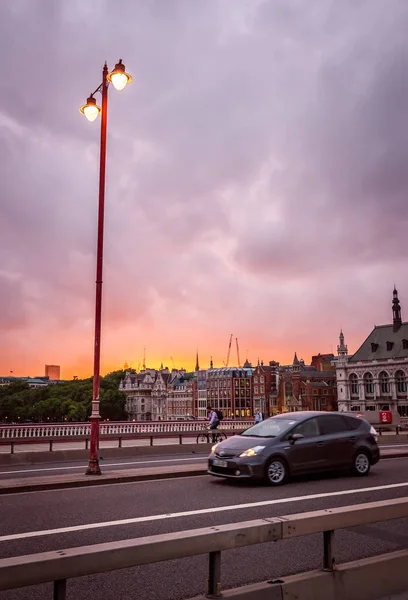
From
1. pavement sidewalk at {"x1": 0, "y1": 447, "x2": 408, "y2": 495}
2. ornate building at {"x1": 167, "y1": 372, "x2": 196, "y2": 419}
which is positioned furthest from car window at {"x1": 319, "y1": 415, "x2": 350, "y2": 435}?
ornate building at {"x1": 167, "y1": 372, "x2": 196, "y2": 419}

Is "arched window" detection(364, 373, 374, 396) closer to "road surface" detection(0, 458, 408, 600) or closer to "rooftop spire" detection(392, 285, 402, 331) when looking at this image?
"rooftop spire" detection(392, 285, 402, 331)

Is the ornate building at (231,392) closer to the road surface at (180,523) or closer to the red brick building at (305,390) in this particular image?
the red brick building at (305,390)

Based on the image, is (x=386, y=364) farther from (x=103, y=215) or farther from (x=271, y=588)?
(x=271, y=588)

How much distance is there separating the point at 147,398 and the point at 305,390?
7071cm

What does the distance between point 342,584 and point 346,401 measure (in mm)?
125779

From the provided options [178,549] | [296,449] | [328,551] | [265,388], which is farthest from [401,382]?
[178,549]

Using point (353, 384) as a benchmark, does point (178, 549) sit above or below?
below

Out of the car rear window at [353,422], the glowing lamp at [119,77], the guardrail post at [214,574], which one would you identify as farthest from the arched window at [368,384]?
the guardrail post at [214,574]

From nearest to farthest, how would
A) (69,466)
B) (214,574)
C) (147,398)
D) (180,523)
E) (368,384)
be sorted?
(214,574) < (180,523) < (69,466) < (368,384) < (147,398)

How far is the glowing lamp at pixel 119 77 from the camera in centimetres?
1523

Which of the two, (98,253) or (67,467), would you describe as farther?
(67,467)

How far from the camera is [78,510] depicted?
10117 mm

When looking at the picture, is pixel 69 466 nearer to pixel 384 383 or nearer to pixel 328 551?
pixel 328 551

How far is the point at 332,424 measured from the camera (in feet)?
47.2
